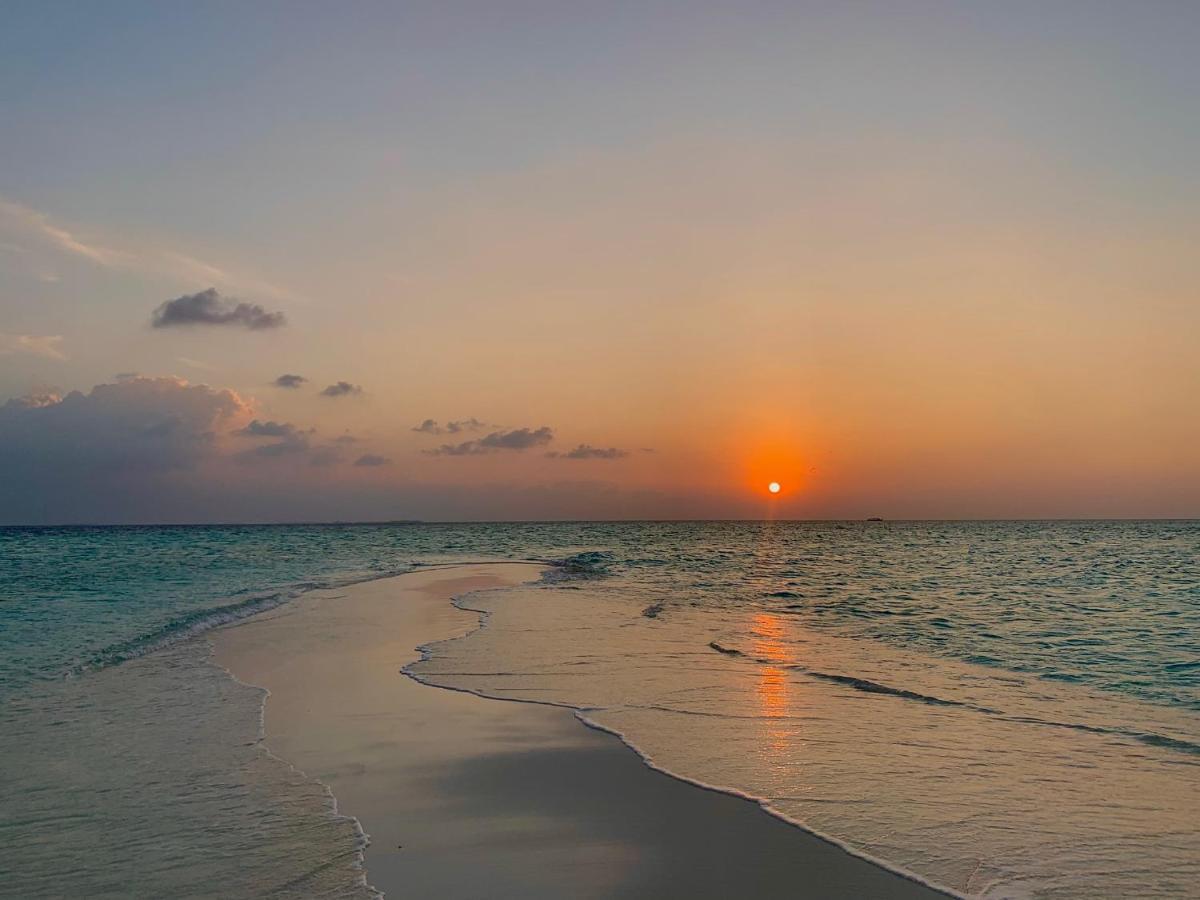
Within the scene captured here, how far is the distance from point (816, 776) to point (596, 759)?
2346mm

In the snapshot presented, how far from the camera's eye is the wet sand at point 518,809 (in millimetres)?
6453

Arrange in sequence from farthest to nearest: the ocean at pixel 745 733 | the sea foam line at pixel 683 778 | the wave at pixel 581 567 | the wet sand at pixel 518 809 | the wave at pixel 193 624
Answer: the wave at pixel 581 567, the wave at pixel 193 624, the ocean at pixel 745 733, the sea foam line at pixel 683 778, the wet sand at pixel 518 809

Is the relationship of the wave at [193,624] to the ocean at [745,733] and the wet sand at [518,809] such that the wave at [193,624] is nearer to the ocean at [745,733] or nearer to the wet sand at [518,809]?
the ocean at [745,733]

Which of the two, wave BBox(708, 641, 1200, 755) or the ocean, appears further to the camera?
wave BBox(708, 641, 1200, 755)

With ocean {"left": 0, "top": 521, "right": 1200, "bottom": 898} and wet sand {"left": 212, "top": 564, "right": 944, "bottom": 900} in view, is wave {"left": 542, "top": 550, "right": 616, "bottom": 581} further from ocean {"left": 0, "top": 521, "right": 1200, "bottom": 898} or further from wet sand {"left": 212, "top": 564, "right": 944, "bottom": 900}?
wet sand {"left": 212, "top": 564, "right": 944, "bottom": 900}

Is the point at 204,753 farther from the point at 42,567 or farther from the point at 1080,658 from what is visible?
the point at 42,567

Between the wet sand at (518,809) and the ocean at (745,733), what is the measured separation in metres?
0.35

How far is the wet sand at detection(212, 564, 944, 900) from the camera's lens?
21.2 feet

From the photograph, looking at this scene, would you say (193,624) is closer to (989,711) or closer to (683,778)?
(683,778)

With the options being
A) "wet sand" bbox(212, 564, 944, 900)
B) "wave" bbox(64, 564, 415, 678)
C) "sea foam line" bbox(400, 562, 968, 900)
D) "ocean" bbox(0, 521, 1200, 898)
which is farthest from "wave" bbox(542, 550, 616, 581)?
"wet sand" bbox(212, 564, 944, 900)

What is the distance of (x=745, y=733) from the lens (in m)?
11.0

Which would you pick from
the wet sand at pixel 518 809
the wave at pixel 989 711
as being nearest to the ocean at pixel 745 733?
the wave at pixel 989 711

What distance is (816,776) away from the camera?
359 inches

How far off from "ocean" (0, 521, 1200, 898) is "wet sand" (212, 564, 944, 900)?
345 mm
